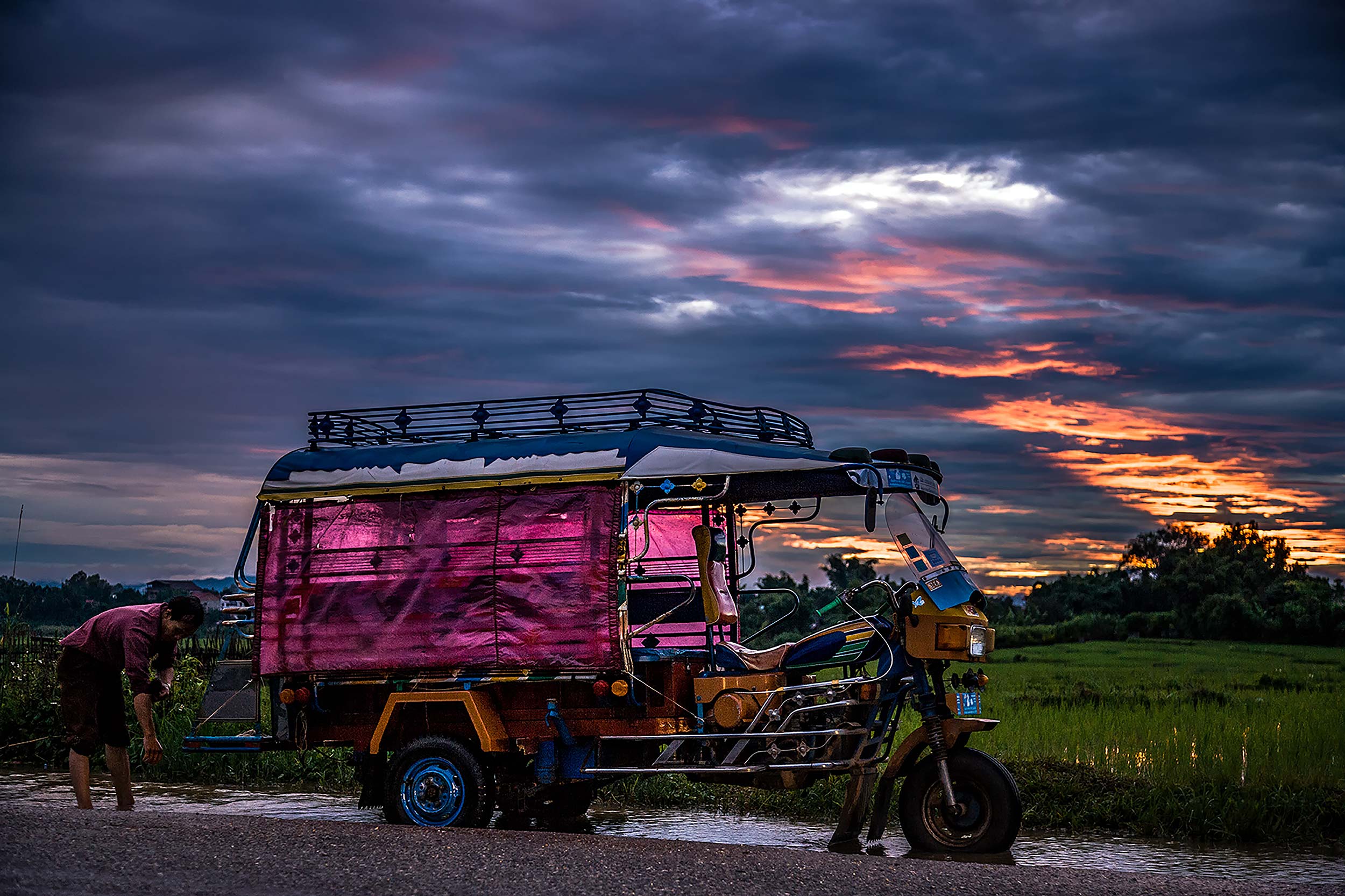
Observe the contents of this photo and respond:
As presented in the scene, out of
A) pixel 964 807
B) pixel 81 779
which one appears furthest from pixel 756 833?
pixel 81 779

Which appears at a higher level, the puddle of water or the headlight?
the headlight

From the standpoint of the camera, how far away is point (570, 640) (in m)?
10.0

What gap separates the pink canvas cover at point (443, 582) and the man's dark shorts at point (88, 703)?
132 cm

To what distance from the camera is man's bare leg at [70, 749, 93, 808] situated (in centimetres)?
1060

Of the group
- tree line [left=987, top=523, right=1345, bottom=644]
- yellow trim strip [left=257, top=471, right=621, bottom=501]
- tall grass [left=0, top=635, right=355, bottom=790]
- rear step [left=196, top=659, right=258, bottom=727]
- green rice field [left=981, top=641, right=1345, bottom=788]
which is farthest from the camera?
tree line [left=987, top=523, right=1345, bottom=644]

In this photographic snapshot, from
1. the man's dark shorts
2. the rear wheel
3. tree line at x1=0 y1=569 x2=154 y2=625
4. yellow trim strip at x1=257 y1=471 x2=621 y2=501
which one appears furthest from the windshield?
tree line at x1=0 y1=569 x2=154 y2=625

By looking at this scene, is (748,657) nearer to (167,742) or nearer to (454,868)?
(454,868)

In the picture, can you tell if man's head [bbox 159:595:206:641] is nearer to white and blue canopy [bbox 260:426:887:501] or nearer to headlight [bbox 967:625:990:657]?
white and blue canopy [bbox 260:426:887:501]

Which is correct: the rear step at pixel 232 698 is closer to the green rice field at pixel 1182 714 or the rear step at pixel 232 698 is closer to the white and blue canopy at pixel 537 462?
the white and blue canopy at pixel 537 462

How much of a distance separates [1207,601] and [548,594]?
24724 millimetres

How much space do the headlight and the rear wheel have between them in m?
3.88

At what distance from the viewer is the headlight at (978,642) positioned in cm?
927

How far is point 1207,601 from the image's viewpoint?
3070cm

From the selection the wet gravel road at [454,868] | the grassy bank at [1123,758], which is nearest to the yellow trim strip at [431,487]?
the wet gravel road at [454,868]
